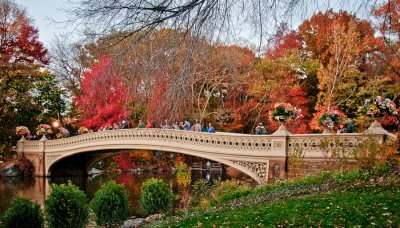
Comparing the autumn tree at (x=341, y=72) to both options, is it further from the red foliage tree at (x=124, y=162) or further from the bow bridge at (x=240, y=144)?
the red foliage tree at (x=124, y=162)

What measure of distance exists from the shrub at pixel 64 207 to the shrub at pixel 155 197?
6.60ft

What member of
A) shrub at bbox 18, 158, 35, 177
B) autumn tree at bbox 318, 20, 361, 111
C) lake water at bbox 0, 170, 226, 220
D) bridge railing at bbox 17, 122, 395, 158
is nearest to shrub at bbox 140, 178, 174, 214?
lake water at bbox 0, 170, 226, 220

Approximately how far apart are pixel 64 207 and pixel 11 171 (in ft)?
71.2

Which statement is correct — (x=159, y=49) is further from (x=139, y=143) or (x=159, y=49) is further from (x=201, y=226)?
(x=139, y=143)

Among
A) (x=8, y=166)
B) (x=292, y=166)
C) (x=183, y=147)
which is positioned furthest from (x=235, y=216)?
(x=8, y=166)

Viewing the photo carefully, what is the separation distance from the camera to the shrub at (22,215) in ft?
32.3

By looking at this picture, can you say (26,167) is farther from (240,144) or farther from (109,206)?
(109,206)

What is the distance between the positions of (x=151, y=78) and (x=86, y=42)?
2.91 ft

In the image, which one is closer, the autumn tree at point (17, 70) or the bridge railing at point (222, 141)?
the bridge railing at point (222, 141)

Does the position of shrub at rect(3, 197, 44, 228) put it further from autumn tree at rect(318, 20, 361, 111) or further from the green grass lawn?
autumn tree at rect(318, 20, 361, 111)

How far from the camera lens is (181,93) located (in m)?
5.31

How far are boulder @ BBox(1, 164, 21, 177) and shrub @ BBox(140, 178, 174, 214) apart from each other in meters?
20.5

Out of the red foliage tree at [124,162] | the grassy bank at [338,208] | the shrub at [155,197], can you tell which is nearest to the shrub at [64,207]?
the shrub at [155,197]

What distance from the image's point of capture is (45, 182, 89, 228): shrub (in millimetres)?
10219
